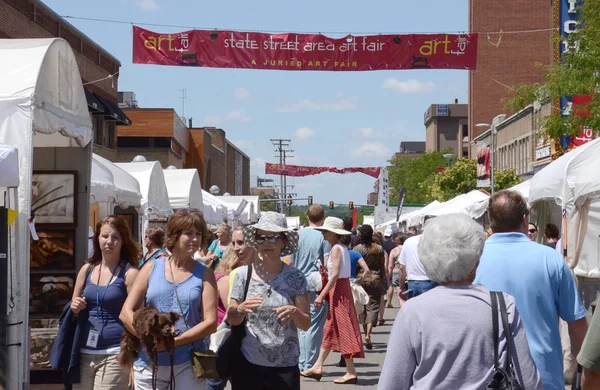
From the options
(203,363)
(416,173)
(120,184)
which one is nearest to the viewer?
(203,363)

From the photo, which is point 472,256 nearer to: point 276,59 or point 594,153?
point 594,153

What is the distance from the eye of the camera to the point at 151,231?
11047mm

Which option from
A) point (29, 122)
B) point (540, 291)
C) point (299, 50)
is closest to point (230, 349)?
point (540, 291)

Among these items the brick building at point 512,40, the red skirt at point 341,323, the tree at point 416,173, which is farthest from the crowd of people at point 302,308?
the tree at point 416,173

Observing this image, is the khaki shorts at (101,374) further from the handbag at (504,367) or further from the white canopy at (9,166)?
the handbag at (504,367)

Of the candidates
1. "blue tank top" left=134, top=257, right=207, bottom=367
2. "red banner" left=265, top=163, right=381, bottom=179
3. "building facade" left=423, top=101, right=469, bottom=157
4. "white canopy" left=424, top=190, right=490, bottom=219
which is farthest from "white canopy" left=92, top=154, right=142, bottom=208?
"building facade" left=423, top=101, right=469, bottom=157

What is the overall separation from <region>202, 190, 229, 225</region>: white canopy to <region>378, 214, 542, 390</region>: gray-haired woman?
855 inches

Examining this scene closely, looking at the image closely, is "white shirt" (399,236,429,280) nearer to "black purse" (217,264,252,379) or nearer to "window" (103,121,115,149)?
"black purse" (217,264,252,379)

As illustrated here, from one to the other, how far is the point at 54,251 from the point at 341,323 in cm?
345

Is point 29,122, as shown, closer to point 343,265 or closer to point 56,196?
point 56,196

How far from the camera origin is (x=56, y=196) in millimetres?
9766

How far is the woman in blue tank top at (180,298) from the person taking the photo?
18.7 ft

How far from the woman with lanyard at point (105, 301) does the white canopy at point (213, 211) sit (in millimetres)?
18307

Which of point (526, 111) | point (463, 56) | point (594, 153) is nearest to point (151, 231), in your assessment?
point (594, 153)
